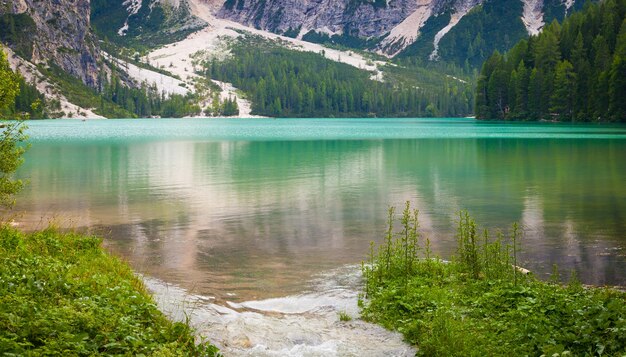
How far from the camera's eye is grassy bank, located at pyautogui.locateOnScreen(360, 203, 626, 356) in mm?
11594

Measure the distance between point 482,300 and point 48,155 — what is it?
6382 centimetres

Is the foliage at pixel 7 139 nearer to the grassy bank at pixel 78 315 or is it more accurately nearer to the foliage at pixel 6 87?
the foliage at pixel 6 87

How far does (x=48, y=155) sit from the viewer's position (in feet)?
227

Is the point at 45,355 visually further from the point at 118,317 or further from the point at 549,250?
the point at 549,250

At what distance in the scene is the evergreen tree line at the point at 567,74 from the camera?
135750mm

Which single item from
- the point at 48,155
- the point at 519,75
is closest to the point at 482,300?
the point at 48,155

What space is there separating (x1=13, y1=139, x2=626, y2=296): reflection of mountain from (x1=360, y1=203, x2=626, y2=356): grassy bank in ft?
11.4

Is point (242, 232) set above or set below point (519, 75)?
below

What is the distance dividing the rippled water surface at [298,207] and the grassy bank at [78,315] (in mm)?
3729

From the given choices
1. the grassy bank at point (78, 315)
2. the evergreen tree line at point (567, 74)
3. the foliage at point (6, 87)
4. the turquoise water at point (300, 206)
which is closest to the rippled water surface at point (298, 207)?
the turquoise water at point (300, 206)

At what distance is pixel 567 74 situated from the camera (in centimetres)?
15688

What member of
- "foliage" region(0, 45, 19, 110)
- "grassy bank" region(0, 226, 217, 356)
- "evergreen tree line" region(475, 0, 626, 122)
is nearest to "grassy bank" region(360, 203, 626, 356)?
"grassy bank" region(0, 226, 217, 356)

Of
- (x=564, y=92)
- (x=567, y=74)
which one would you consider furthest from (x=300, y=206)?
(x=567, y=74)

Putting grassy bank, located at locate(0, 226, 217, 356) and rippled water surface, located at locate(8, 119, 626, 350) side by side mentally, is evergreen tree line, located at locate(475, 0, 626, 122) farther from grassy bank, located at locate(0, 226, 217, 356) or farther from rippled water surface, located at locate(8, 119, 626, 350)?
grassy bank, located at locate(0, 226, 217, 356)
